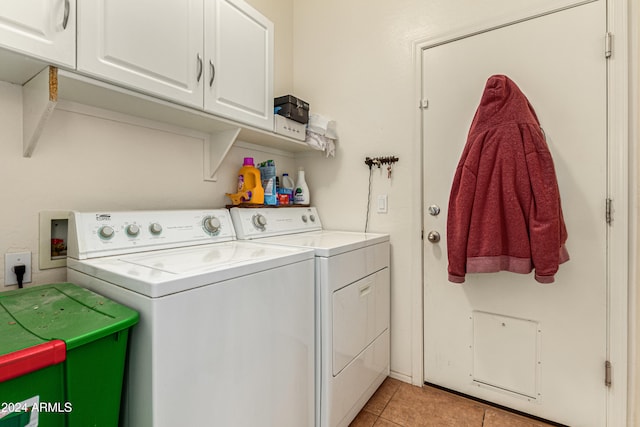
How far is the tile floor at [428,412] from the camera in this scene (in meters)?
1.57

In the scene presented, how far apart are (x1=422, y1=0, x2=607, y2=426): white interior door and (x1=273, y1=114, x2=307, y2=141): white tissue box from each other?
805 mm

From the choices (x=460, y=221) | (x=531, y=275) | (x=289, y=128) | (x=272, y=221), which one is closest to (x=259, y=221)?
(x=272, y=221)

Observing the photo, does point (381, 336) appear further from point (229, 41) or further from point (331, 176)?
point (229, 41)

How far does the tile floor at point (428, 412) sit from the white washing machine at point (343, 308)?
7 cm

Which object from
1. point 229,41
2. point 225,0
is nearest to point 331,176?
point 229,41

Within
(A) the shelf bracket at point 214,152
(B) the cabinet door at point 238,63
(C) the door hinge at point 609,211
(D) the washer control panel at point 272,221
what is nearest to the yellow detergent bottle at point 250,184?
(D) the washer control panel at point 272,221

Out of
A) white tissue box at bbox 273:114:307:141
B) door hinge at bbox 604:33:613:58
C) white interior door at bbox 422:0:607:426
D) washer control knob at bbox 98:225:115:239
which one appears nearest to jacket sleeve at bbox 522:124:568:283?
white interior door at bbox 422:0:607:426

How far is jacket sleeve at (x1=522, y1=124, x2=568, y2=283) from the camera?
1375 mm

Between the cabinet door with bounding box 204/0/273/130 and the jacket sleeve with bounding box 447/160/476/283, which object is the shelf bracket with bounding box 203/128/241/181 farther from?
the jacket sleeve with bounding box 447/160/476/283

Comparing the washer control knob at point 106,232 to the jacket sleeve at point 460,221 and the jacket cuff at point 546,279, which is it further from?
the jacket cuff at point 546,279

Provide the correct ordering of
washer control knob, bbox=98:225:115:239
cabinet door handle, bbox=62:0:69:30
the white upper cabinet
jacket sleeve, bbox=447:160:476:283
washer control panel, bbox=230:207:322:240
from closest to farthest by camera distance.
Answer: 1. cabinet door handle, bbox=62:0:69:30
2. the white upper cabinet
3. washer control knob, bbox=98:225:115:239
4. jacket sleeve, bbox=447:160:476:283
5. washer control panel, bbox=230:207:322:240

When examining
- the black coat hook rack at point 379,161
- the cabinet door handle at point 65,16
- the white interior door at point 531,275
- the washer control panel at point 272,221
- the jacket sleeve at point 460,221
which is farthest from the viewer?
the black coat hook rack at point 379,161

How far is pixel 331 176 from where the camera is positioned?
89.5 inches

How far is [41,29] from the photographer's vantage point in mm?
950
